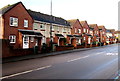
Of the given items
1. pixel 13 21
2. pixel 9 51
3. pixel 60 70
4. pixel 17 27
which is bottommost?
pixel 60 70

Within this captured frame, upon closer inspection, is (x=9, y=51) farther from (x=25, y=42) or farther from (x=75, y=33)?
(x=75, y=33)

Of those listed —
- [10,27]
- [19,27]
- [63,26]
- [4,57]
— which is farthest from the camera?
[63,26]

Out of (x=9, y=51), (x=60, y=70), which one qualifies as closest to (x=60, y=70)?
(x=60, y=70)

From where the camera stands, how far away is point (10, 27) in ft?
73.9

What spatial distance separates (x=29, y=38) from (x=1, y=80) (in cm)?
1814

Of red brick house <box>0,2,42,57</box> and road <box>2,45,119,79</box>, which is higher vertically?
red brick house <box>0,2,42,57</box>

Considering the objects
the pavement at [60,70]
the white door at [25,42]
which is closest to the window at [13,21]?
the white door at [25,42]

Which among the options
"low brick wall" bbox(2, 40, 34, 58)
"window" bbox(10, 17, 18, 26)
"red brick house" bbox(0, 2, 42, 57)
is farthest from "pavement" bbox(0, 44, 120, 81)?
"window" bbox(10, 17, 18, 26)

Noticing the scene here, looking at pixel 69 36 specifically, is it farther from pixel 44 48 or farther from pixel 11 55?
pixel 11 55

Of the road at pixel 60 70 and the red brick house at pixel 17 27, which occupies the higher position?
the red brick house at pixel 17 27

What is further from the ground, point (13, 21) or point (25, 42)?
point (13, 21)

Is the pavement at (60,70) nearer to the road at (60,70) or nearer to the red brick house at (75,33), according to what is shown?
the road at (60,70)

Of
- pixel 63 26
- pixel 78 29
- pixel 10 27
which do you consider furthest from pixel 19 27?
pixel 78 29

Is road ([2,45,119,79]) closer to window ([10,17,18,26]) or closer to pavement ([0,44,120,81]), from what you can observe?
pavement ([0,44,120,81])
